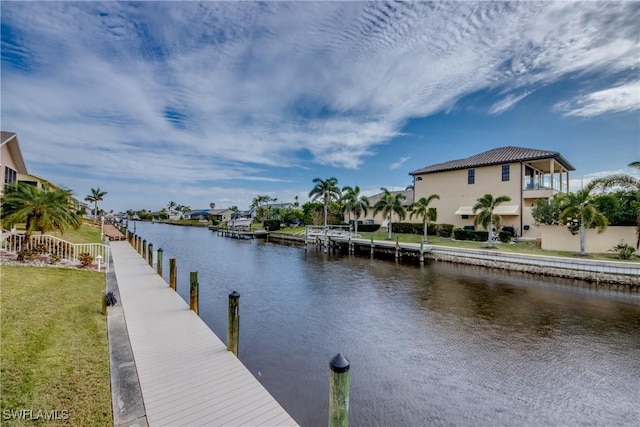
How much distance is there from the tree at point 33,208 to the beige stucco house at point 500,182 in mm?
31298

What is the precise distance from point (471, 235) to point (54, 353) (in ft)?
93.7

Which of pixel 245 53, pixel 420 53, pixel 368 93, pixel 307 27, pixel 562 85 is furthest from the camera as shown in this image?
pixel 368 93

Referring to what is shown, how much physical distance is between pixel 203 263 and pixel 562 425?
21.4 meters

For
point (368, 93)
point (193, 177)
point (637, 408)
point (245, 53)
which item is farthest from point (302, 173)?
point (637, 408)

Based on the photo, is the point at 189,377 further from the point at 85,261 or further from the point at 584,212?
the point at 584,212

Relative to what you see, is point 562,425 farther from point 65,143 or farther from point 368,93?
point 65,143

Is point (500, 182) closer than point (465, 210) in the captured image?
Yes

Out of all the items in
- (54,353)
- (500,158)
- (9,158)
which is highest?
(500,158)

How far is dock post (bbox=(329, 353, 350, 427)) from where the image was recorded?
3.29m

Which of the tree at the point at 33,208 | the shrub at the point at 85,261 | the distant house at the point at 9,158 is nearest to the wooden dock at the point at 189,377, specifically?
the shrub at the point at 85,261

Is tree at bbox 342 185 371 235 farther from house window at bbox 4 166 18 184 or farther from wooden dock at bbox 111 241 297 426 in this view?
house window at bbox 4 166 18 184

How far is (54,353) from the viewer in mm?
4910

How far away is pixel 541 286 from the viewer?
14.8 metres

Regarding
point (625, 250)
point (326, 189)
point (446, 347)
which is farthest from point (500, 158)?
point (446, 347)
